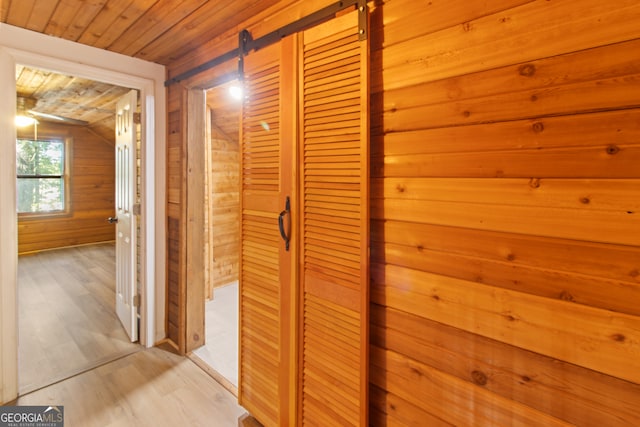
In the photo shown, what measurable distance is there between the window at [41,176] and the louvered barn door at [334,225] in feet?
20.6

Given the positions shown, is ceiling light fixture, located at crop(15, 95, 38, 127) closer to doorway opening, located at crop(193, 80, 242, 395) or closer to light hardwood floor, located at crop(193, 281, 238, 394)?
doorway opening, located at crop(193, 80, 242, 395)

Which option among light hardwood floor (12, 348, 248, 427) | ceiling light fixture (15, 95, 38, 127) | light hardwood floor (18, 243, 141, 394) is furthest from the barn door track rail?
ceiling light fixture (15, 95, 38, 127)

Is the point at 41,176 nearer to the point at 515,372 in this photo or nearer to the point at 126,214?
the point at 126,214

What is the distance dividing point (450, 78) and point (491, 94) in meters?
0.14

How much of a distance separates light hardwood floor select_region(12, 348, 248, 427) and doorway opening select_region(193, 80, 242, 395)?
45cm

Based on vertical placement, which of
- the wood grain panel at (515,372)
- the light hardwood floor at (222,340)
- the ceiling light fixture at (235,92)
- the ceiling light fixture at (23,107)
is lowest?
the light hardwood floor at (222,340)

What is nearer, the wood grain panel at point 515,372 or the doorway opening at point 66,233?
the wood grain panel at point 515,372

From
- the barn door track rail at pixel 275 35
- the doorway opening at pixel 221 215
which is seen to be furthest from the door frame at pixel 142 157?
the doorway opening at pixel 221 215

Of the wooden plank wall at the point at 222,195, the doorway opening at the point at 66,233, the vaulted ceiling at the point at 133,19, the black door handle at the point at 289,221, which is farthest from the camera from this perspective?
the wooden plank wall at the point at 222,195

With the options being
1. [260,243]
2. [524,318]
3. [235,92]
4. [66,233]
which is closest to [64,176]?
[66,233]

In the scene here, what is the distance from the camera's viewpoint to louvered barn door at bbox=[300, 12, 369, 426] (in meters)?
1.15

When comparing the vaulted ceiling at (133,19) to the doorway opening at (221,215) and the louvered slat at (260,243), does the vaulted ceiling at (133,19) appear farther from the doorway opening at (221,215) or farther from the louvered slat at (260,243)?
the doorway opening at (221,215)

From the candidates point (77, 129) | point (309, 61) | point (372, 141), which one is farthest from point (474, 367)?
point (77, 129)

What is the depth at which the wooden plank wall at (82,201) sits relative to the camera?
5.43 metres
